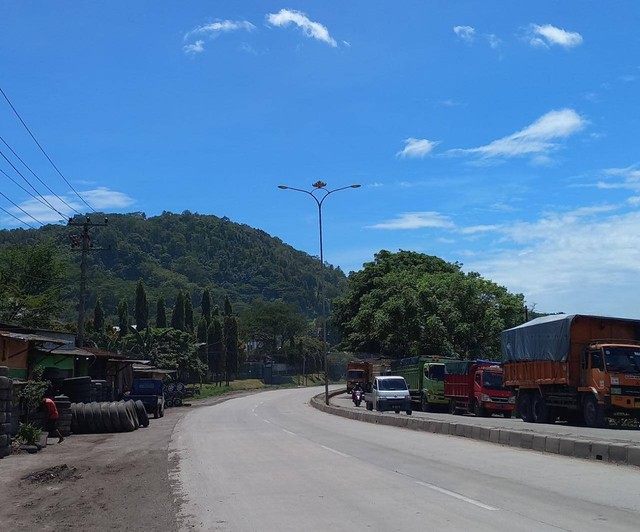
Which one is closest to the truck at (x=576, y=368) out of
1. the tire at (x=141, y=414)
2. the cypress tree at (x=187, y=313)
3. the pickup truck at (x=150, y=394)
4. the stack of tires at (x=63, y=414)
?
the tire at (x=141, y=414)

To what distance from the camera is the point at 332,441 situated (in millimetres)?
21641

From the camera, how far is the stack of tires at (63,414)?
25.6 m

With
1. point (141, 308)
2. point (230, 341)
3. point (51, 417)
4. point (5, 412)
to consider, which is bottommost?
point (51, 417)

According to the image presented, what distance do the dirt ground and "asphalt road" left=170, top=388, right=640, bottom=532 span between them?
0.51m

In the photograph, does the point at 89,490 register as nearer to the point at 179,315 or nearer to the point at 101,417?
the point at 101,417

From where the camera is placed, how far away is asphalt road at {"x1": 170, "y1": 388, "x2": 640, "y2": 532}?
888 cm

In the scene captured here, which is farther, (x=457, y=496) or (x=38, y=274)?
(x=38, y=274)

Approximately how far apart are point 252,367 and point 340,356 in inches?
646

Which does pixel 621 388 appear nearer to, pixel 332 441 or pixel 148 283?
pixel 332 441

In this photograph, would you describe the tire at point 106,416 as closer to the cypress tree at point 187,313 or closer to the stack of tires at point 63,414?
the stack of tires at point 63,414

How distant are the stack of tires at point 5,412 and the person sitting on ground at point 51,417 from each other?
4.53m

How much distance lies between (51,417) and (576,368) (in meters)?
18.8

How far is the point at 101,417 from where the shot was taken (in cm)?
2838

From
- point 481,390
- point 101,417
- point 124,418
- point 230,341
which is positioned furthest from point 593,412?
point 230,341
